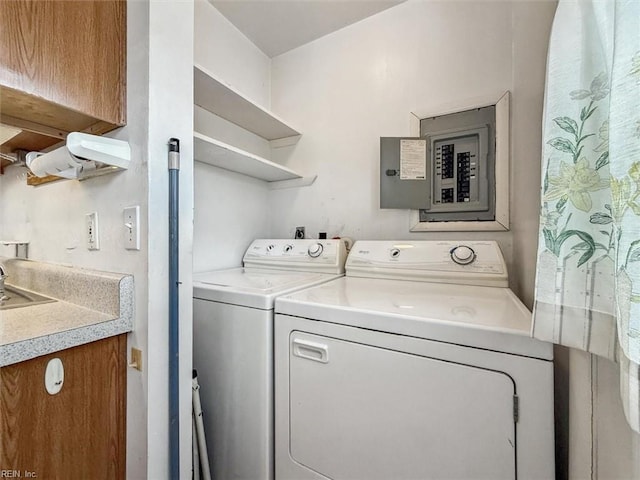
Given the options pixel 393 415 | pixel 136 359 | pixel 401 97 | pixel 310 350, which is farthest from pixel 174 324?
pixel 401 97

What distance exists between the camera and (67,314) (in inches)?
34.2

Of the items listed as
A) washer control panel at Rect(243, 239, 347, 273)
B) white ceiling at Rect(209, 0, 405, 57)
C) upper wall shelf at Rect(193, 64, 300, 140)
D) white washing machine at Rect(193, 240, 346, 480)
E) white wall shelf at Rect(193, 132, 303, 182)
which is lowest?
white washing machine at Rect(193, 240, 346, 480)

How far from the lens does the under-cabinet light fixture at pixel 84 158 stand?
75 centimetres

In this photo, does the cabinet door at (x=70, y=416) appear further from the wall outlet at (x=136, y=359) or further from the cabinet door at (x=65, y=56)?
the cabinet door at (x=65, y=56)

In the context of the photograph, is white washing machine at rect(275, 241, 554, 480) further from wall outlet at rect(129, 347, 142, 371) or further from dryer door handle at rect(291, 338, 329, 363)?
wall outlet at rect(129, 347, 142, 371)

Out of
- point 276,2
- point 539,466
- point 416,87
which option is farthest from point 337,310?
point 276,2

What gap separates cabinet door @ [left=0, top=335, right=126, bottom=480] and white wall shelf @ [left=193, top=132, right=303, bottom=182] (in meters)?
0.93

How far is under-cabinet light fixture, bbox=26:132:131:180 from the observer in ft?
2.48

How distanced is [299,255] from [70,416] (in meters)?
1.17

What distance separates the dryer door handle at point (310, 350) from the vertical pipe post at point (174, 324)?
14.8 inches

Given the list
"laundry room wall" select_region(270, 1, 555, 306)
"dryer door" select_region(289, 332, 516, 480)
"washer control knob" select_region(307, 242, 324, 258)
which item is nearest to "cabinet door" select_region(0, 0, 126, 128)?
"dryer door" select_region(289, 332, 516, 480)

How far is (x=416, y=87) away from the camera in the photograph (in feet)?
5.58

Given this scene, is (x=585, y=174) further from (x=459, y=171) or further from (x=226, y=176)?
(x=226, y=176)

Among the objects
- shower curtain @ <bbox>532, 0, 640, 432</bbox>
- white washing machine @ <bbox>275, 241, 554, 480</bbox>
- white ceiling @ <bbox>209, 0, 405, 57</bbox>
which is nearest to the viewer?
shower curtain @ <bbox>532, 0, 640, 432</bbox>
